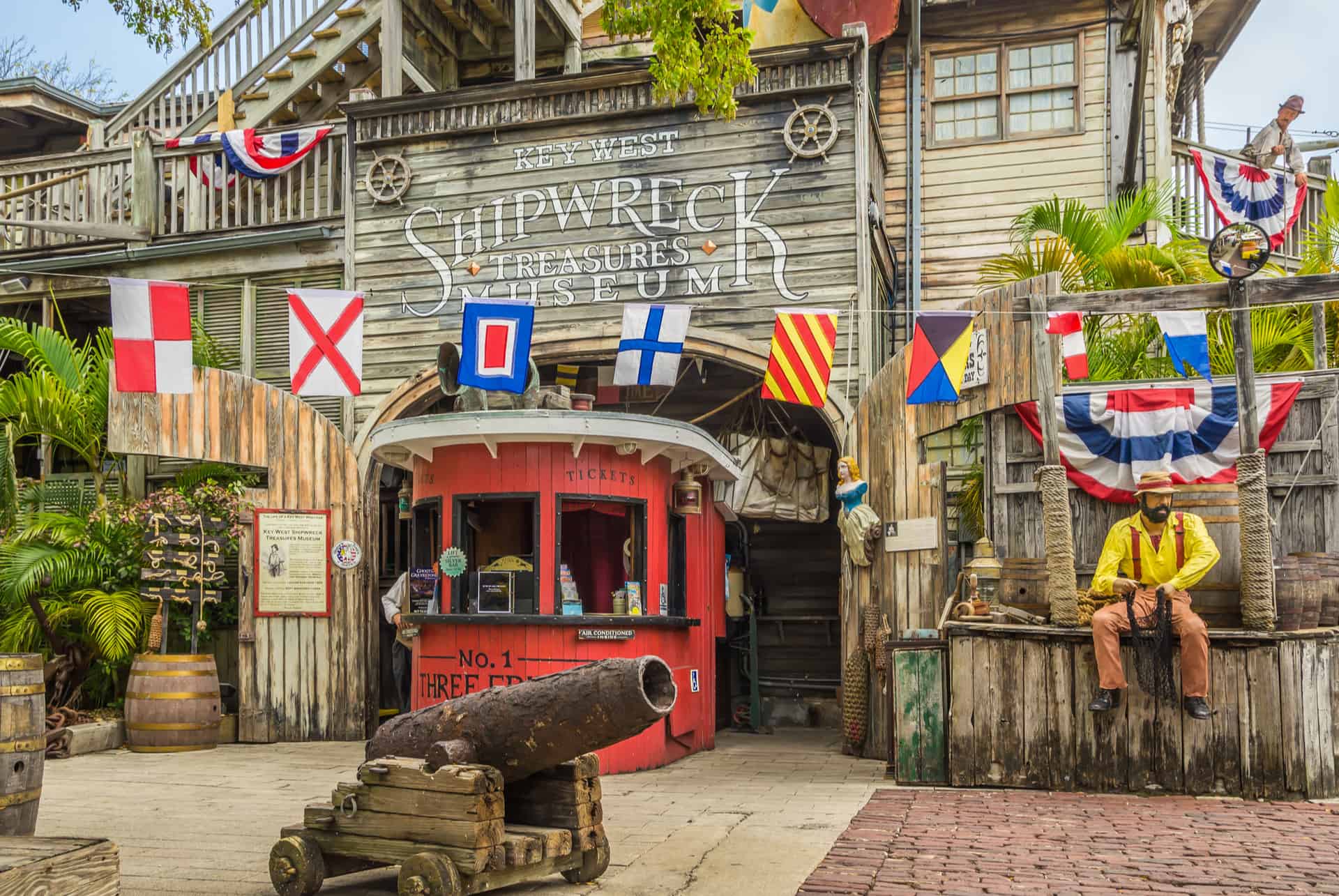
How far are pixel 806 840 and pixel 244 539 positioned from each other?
25.2 feet

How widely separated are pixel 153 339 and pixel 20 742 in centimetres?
573

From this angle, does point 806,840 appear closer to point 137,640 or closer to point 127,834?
point 127,834

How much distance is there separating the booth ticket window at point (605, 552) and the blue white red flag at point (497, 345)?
1.28 m

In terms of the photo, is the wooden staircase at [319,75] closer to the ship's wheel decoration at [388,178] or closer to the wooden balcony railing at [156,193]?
the wooden balcony railing at [156,193]

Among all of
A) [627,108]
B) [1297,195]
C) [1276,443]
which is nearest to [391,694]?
[627,108]

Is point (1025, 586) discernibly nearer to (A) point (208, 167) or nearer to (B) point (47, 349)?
(B) point (47, 349)

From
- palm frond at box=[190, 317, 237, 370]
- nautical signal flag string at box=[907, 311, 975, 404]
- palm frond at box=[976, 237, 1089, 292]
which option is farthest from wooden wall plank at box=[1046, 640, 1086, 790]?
palm frond at box=[190, 317, 237, 370]

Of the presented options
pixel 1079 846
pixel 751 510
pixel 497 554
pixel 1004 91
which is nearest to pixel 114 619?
pixel 497 554

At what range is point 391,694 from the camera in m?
14.5

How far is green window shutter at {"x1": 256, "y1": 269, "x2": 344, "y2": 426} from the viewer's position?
47.6 feet

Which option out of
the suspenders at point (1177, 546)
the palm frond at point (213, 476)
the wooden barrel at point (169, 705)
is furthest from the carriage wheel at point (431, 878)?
the palm frond at point (213, 476)

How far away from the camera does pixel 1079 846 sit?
6.73 meters

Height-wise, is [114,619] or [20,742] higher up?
[114,619]

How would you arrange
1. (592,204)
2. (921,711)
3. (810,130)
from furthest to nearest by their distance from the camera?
(592,204) → (810,130) → (921,711)
